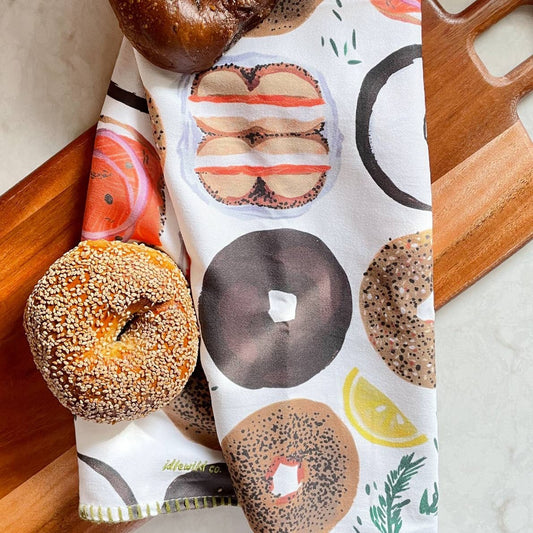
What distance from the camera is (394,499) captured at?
2.55 ft

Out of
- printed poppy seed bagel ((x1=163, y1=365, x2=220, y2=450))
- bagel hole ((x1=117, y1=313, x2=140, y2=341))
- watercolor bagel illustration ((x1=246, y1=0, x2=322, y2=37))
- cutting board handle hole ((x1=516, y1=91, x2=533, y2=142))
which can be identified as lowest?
printed poppy seed bagel ((x1=163, y1=365, x2=220, y2=450))

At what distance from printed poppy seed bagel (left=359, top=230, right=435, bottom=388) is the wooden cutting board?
0.09m

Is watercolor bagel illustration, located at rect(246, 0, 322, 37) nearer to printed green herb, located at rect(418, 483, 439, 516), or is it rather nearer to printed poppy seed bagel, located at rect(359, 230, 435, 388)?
printed poppy seed bagel, located at rect(359, 230, 435, 388)

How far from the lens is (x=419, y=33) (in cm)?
73

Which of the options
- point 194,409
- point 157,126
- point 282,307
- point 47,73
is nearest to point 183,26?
point 157,126

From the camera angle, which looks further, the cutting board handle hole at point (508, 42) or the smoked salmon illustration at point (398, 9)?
the cutting board handle hole at point (508, 42)

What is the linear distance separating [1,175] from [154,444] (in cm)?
38

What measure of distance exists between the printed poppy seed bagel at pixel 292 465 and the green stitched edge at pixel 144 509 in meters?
0.05

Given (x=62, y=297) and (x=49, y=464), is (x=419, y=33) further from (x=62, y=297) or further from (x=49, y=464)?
(x=49, y=464)

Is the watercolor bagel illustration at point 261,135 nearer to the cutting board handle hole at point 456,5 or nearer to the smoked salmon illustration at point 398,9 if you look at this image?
the smoked salmon illustration at point 398,9

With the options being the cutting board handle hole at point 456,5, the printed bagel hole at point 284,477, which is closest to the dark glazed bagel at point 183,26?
the cutting board handle hole at point 456,5

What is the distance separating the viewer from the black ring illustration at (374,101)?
28.6 inches

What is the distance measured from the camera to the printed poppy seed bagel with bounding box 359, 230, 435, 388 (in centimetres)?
74

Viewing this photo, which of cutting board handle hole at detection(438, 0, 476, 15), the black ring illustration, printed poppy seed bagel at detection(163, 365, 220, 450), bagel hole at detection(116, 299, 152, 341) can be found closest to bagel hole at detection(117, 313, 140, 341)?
bagel hole at detection(116, 299, 152, 341)
